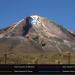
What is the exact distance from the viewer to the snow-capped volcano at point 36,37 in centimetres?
17112

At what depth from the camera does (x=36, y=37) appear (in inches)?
7072

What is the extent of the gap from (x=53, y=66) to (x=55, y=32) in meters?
159

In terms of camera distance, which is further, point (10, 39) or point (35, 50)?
point (10, 39)

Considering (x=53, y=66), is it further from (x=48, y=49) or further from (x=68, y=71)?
(x=48, y=49)

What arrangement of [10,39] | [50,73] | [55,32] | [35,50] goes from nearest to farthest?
[50,73] < [35,50] < [10,39] < [55,32]

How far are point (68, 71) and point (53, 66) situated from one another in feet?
5.04

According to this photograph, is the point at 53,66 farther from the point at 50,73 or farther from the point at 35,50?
the point at 35,50

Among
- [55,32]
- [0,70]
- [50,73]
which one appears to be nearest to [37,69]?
[50,73]

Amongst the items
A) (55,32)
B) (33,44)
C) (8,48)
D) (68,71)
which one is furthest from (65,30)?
(68,71)

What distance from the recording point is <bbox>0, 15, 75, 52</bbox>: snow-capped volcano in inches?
6737

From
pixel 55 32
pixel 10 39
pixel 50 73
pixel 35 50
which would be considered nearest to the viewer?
pixel 50 73

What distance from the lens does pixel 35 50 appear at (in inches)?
6555

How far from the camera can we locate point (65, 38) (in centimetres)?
18400

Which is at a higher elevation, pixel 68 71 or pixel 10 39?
pixel 10 39
